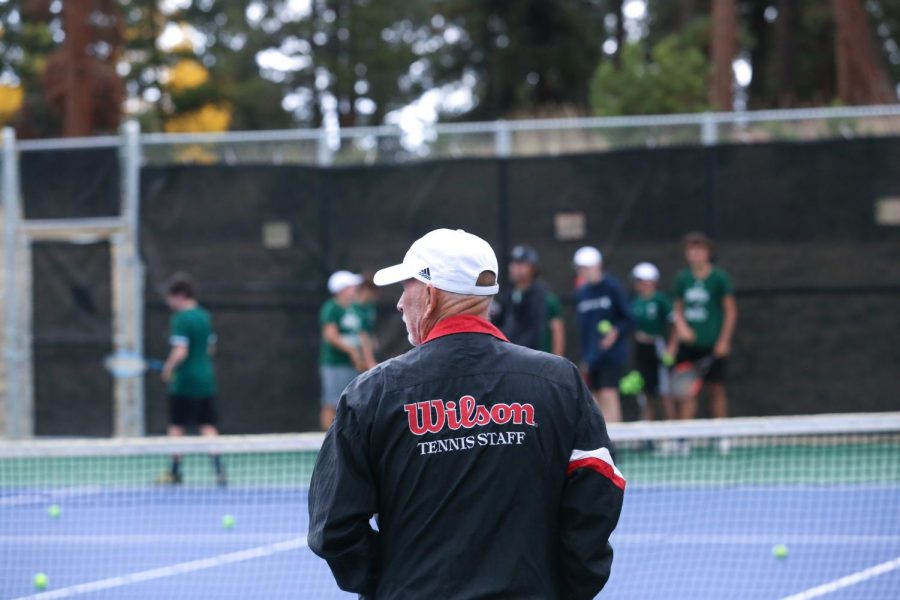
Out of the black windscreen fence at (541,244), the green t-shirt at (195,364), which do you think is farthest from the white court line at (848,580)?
the green t-shirt at (195,364)

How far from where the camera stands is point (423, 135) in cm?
1180

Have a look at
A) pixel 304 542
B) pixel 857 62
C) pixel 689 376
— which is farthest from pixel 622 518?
pixel 857 62

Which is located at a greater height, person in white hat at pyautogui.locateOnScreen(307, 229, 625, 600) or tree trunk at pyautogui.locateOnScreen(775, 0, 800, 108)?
tree trunk at pyautogui.locateOnScreen(775, 0, 800, 108)

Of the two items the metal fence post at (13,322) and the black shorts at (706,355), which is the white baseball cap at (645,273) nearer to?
the black shorts at (706,355)

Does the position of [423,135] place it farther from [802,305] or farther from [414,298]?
[414,298]

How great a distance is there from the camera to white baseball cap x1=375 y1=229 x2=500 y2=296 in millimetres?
3135

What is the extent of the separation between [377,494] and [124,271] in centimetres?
964

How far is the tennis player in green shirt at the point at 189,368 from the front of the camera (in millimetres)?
10383

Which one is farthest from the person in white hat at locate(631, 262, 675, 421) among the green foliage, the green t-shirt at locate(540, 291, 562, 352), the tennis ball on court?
the green foliage

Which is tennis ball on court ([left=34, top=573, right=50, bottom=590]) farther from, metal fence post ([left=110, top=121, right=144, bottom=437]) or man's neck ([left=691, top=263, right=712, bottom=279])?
man's neck ([left=691, top=263, right=712, bottom=279])

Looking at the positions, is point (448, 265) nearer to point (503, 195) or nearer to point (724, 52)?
point (503, 195)

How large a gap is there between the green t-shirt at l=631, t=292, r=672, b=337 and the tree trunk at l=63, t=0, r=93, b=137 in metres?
16.7

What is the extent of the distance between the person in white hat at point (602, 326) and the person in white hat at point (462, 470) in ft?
25.1

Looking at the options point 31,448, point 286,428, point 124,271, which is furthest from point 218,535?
point 124,271
